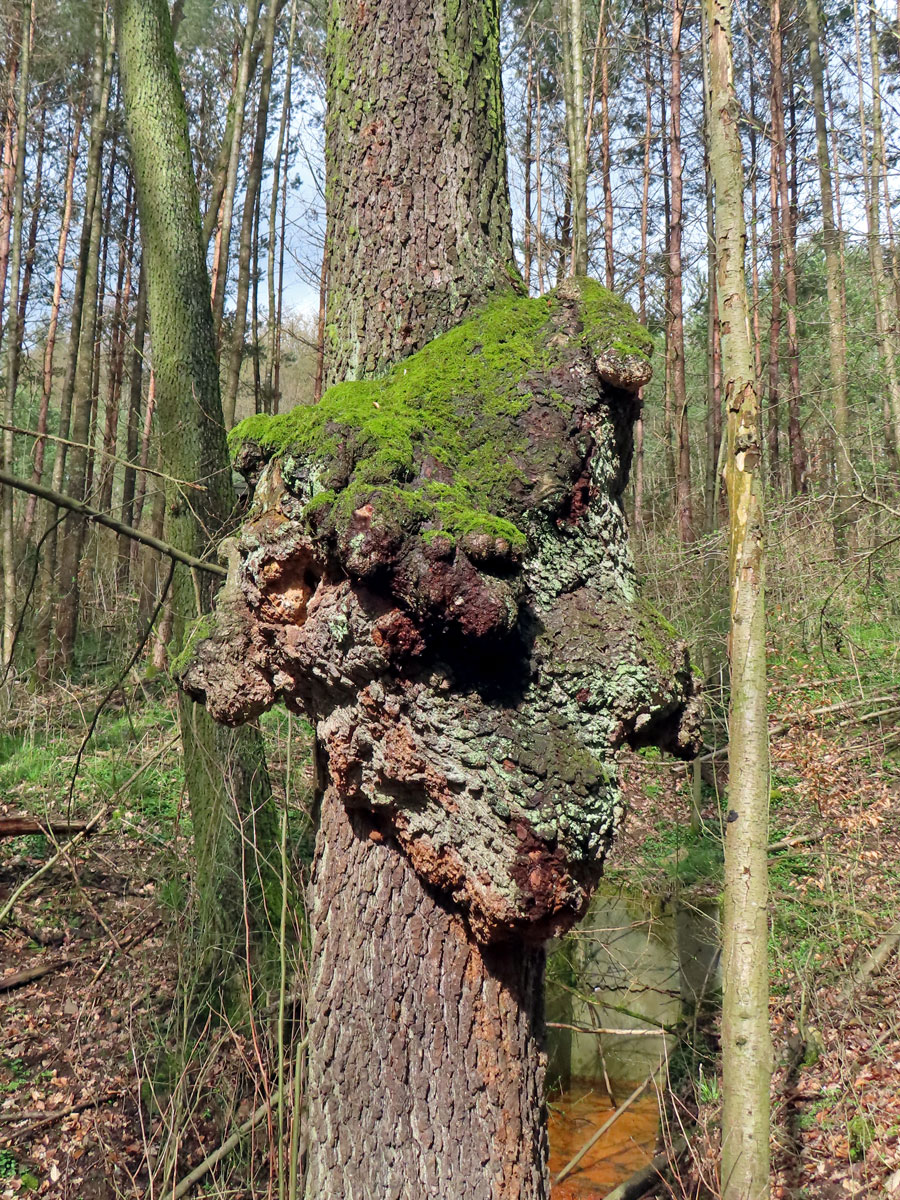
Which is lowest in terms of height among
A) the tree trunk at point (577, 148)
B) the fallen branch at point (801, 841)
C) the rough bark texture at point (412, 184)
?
the fallen branch at point (801, 841)

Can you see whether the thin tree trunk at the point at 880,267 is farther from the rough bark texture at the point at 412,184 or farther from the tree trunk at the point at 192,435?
the rough bark texture at the point at 412,184

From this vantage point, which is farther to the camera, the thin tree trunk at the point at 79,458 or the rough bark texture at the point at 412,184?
the thin tree trunk at the point at 79,458

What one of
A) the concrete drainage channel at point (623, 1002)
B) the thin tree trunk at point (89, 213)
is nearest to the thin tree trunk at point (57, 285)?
the thin tree trunk at point (89, 213)

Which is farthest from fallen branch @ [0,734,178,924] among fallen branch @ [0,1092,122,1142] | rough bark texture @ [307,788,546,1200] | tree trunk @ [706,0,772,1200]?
tree trunk @ [706,0,772,1200]

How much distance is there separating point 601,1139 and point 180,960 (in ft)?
10.0

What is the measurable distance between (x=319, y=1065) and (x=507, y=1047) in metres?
0.47

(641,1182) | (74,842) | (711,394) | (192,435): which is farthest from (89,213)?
(641,1182)

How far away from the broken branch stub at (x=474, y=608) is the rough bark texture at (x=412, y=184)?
0.51 feet

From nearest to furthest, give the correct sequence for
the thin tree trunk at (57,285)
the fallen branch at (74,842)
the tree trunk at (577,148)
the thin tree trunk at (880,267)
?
the fallen branch at (74,842)
the tree trunk at (577,148)
the thin tree trunk at (880,267)
the thin tree trunk at (57,285)

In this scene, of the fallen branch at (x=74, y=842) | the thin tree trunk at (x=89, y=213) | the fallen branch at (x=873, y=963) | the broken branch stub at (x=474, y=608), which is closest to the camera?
the broken branch stub at (x=474, y=608)

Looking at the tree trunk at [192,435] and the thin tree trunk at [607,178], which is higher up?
the thin tree trunk at [607,178]

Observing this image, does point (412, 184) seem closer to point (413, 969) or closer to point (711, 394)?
point (413, 969)

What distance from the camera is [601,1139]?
15.7 ft

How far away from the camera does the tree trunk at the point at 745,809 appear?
8.47ft
